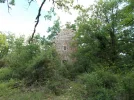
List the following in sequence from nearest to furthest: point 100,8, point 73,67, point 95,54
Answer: point 73,67
point 95,54
point 100,8

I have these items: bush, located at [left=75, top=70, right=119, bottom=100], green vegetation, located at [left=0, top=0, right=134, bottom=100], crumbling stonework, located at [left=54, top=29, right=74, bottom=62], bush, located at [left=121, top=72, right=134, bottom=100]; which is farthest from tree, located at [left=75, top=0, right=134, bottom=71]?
bush, located at [left=121, top=72, right=134, bottom=100]

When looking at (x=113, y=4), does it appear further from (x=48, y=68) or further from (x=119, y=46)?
(x=48, y=68)

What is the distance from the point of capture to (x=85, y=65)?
74.1 feet

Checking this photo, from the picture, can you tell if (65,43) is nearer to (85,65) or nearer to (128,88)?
(85,65)

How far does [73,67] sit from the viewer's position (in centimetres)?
2241

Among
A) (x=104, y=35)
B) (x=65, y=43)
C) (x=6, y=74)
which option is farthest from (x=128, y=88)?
(x=65, y=43)

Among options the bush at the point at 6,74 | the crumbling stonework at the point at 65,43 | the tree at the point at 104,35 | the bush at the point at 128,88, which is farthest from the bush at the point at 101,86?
the crumbling stonework at the point at 65,43

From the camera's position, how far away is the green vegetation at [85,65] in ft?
42.9

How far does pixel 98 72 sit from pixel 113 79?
0.96 metres

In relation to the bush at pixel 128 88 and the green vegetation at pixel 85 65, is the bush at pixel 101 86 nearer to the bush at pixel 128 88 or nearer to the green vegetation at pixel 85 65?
the green vegetation at pixel 85 65

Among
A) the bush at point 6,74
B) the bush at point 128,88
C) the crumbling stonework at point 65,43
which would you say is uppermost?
the crumbling stonework at point 65,43

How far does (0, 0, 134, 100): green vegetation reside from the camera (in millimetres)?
13070

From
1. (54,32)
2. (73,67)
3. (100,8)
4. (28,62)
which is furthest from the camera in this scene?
(54,32)

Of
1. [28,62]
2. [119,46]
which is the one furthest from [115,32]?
[28,62]
